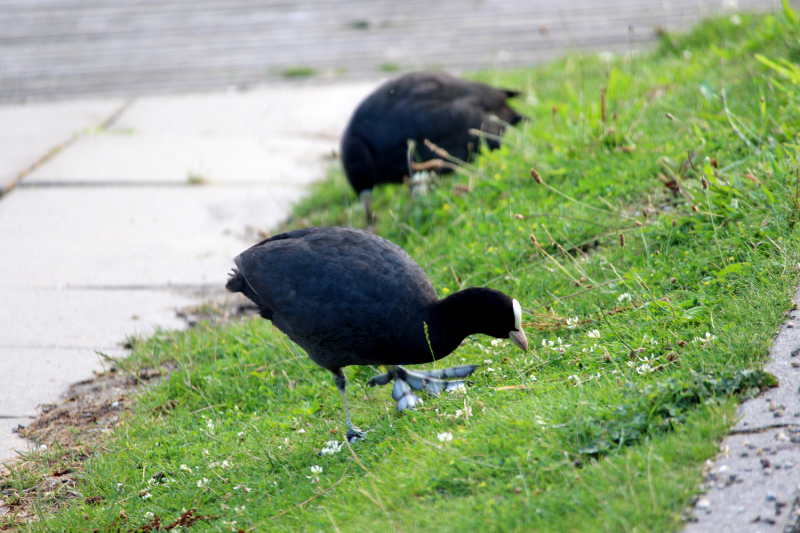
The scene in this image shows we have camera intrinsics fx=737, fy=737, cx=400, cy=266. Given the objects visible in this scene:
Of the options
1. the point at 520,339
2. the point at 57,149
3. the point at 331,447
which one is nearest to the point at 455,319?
the point at 520,339

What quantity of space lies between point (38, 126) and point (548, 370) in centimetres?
658

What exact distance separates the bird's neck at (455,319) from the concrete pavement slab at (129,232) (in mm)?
2369

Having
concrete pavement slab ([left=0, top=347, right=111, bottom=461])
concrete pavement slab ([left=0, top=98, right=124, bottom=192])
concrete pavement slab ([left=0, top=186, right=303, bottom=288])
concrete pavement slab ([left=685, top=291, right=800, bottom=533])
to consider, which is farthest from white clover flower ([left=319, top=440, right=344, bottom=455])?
concrete pavement slab ([left=0, top=98, right=124, bottom=192])

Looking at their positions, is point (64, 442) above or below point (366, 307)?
below

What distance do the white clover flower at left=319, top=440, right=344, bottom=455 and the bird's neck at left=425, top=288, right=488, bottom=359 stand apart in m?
0.56

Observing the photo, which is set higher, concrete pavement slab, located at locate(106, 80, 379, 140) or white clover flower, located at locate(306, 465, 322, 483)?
concrete pavement slab, located at locate(106, 80, 379, 140)

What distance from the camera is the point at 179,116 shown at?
7.83 metres

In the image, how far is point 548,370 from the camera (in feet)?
10.3

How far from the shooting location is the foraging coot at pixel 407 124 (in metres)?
5.55

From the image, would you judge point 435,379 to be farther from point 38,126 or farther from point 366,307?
point 38,126

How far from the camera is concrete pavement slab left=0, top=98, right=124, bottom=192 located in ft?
22.5

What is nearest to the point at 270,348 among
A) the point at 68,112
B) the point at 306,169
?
the point at 306,169

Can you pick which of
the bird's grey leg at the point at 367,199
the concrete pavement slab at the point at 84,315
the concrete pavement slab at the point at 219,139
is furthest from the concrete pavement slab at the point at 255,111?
the concrete pavement slab at the point at 84,315

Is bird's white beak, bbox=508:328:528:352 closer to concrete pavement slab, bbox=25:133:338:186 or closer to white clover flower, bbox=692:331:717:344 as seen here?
white clover flower, bbox=692:331:717:344
